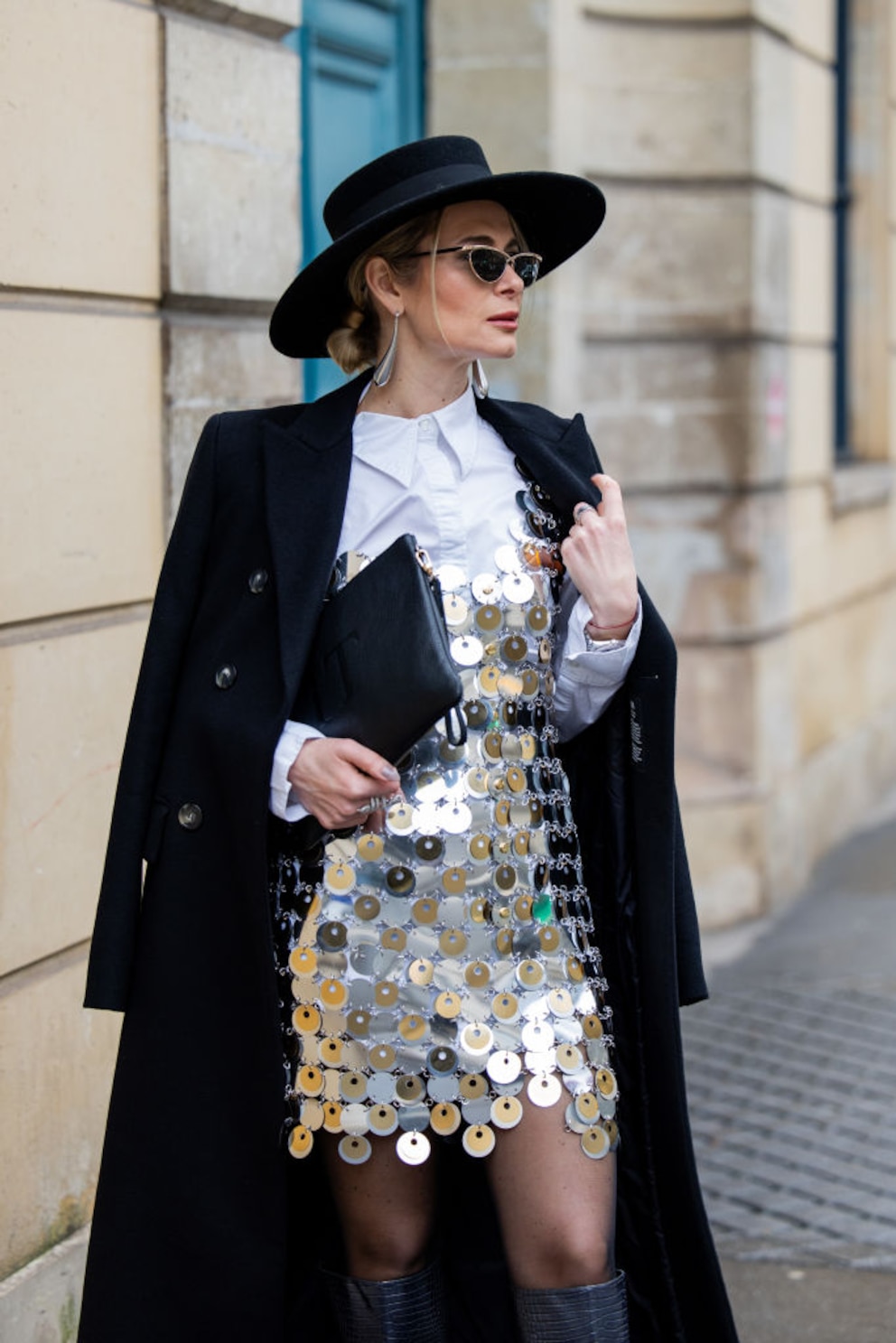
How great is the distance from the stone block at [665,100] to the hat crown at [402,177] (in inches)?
160

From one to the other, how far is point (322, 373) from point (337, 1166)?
3.12m

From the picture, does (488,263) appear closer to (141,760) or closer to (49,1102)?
(141,760)

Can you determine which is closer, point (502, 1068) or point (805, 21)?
point (502, 1068)

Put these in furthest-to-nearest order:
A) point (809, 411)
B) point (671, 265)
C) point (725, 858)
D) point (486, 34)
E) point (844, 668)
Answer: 1. point (844, 668)
2. point (809, 411)
3. point (725, 858)
4. point (671, 265)
5. point (486, 34)

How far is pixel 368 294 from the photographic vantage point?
10.1 ft

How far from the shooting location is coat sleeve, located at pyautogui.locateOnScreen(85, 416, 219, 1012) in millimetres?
2895

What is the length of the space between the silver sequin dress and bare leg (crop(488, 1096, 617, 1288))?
23mm

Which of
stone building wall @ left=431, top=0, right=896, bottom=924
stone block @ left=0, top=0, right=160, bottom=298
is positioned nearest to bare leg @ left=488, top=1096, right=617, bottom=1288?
stone block @ left=0, top=0, right=160, bottom=298

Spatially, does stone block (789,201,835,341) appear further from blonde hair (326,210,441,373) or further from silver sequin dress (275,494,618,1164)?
silver sequin dress (275,494,618,1164)

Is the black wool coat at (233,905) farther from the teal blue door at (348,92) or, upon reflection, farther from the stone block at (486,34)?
the stone block at (486,34)

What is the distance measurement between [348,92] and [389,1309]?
3.90m

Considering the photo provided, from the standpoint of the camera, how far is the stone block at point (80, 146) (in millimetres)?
3680

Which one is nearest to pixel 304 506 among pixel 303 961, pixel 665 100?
pixel 303 961

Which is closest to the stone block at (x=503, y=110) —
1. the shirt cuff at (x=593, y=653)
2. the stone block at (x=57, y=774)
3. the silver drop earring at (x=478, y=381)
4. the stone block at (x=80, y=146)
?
the stone block at (x=80, y=146)
